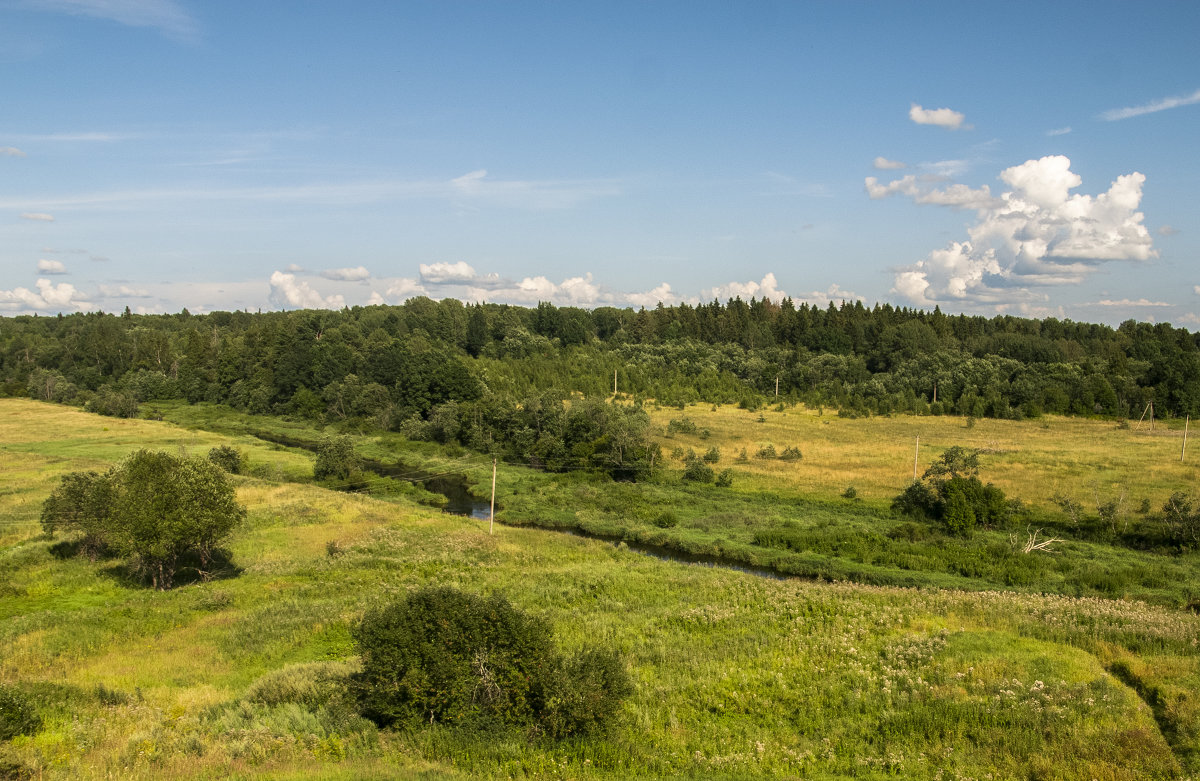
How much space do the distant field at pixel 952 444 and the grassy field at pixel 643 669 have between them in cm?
2206

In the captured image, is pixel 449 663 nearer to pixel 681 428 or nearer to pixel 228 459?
pixel 228 459

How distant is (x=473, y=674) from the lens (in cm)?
1555

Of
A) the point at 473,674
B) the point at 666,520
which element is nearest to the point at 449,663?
the point at 473,674

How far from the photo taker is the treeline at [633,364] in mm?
88562

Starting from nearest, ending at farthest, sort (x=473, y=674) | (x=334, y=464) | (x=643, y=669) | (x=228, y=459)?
1. (x=473, y=674)
2. (x=643, y=669)
3. (x=228, y=459)
4. (x=334, y=464)

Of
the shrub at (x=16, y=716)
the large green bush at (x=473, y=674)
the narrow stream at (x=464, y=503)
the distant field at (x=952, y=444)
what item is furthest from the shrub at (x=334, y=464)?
the large green bush at (x=473, y=674)

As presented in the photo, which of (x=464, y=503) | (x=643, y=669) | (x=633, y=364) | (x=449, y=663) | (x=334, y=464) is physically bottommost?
(x=464, y=503)

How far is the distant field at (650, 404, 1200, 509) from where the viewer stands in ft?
156

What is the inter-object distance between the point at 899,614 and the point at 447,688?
16.7 metres

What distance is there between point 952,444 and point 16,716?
67.7 meters

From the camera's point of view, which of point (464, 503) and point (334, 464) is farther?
point (334, 464)

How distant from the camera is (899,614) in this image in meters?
24.5

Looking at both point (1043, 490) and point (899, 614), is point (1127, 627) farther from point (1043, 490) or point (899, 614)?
point (1043, 490)

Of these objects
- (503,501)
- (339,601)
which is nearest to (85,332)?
(503,501)
